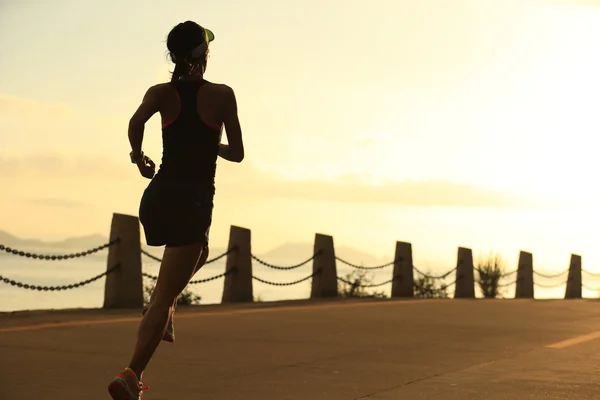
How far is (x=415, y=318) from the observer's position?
14.6m

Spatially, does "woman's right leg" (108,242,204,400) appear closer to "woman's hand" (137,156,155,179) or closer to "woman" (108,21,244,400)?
"woman" (108,21,244,400)

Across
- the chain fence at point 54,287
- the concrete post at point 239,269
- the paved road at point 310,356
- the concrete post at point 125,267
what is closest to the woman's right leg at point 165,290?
the paved road at point 310,356

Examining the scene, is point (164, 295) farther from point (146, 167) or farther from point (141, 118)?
point (141, 118)

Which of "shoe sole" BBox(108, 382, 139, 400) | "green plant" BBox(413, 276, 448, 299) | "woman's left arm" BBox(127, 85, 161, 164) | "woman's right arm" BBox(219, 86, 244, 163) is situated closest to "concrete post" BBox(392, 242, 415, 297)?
"green plant" BBox(413, 276, 448, 299)

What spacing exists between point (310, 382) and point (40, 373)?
190 cm

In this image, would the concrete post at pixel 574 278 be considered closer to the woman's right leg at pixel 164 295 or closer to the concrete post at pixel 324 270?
the concrete post at pixel 324 270

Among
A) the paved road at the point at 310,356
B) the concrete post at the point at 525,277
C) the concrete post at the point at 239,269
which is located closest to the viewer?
the paved road at the point at 310,356

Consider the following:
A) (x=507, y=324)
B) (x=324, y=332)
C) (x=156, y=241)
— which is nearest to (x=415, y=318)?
(x=507, y=324)

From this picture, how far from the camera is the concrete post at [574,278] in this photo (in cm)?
3503

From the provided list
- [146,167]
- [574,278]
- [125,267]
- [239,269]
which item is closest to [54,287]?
[125,267]

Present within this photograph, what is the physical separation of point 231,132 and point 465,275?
2241 centimetres

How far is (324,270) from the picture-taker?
20.5 metres

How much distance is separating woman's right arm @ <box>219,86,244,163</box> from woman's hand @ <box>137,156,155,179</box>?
382 mm

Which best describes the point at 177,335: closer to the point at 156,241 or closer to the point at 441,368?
the point at 441,368
